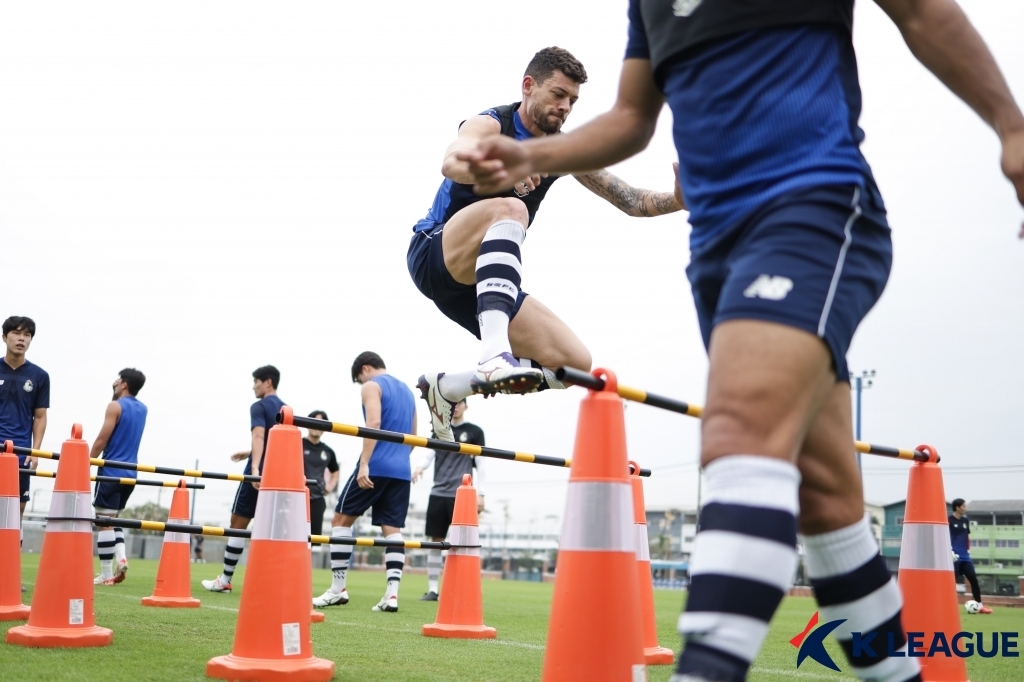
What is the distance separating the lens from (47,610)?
15.3ft

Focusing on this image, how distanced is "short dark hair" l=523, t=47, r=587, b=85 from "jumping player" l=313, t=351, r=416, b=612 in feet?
15.8

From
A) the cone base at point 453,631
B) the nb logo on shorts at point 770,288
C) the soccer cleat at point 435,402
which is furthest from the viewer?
the cone base at point 453,631

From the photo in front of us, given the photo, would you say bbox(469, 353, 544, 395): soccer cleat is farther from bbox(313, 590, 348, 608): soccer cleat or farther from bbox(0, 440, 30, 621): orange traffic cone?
bbox(313, 590, 348, 608): soccer cleat

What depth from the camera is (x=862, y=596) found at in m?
2.09

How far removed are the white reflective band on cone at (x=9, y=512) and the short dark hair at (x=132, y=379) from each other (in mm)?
4733

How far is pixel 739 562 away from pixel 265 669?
2.71m

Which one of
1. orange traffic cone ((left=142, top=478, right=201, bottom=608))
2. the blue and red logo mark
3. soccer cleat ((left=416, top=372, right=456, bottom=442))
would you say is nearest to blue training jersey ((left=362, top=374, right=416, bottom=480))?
orange traffic cone ((left=142, top=478, right=201, bottom=608))

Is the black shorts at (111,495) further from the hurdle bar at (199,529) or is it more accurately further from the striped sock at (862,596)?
the striped sock at (862,596)

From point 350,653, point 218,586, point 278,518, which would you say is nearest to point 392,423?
point 218,586

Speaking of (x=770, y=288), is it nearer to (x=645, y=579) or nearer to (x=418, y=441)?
(x=418, y=441)

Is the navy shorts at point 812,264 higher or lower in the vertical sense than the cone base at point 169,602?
higher

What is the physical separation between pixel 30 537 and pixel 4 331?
22660 mm

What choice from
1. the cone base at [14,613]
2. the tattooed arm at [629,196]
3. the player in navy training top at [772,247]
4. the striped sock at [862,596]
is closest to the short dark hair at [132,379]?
the cone base at [14,613]

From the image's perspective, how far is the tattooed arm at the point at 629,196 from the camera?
162 inches
